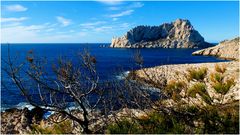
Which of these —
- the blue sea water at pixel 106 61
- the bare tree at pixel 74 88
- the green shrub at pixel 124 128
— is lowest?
the blue sea water at pixel 106 61

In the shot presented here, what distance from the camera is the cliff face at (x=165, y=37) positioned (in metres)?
174

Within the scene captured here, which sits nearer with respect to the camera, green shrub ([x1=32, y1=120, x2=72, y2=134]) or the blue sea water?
green shrub ([x1=32, y1=120, x2=72, y2=134])

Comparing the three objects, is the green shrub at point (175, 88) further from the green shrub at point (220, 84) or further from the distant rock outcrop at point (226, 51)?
the distant rock outcrop at point (226, 51)

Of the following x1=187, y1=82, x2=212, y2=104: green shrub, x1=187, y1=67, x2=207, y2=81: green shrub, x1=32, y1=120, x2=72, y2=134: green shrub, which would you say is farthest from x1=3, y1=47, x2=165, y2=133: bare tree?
x1=187, y1=67, x2=207, y2=81: green shrub

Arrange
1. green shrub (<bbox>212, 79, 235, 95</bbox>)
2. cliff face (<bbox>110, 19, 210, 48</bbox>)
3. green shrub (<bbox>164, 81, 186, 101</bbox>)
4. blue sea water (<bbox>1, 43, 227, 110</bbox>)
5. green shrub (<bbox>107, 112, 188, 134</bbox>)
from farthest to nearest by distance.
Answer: cliff face (<bbox>110, 19, 210, 48</bbox>)
blue sea water (<bbox>1, 43, 227, 110</bbox>)
green shrub (<bbox>164, 81, 186, 101</bbox>)
green shrub (<bbox>107, 112, 188, 134</bbox>)
green shrub (<bbox>212, 79, 235, 95</bbox>)

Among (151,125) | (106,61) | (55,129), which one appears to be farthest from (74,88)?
(106,61)

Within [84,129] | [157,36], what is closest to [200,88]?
[84,129]

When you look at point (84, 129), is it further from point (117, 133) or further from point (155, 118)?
point (155, 118)

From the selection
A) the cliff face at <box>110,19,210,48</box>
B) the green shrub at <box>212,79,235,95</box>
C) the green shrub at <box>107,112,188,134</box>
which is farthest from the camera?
the cliff face at <box>110,19,210,48</box>

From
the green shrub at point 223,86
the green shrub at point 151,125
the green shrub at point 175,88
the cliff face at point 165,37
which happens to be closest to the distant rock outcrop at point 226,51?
the cliff face at point 165,37

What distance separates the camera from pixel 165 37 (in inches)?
7402

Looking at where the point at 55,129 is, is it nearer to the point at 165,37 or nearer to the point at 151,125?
the point at 151,125

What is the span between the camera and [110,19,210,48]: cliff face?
174000mm

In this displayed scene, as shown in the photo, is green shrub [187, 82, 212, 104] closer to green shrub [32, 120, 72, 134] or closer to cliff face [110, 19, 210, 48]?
green shrub [32, 120, 72, 134]
